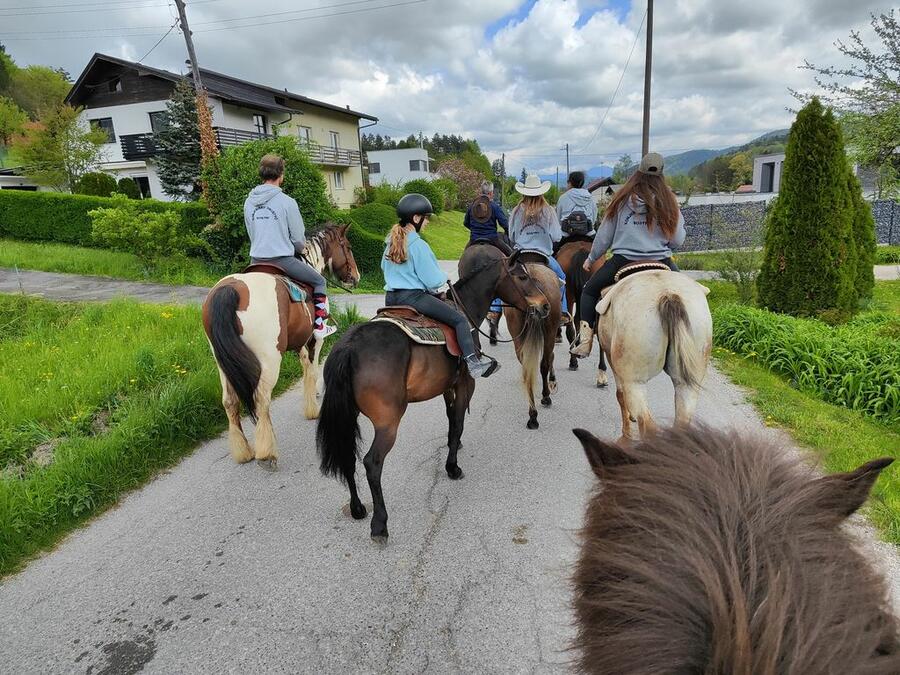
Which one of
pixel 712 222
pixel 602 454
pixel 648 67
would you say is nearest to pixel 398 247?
pixel 602 454

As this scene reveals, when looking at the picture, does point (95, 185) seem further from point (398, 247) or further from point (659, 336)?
point (659, 336)

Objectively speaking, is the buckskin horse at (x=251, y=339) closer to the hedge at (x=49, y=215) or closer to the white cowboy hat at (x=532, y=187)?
the white cowboy hat at (x=532, y=187)

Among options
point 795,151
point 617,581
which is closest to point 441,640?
point 617,581

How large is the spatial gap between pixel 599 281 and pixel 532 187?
2.21 m

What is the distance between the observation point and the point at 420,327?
11.8 feet

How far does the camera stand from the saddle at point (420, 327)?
138 inches

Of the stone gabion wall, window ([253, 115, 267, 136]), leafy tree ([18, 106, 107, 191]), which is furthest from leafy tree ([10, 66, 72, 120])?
the stone gabion wall

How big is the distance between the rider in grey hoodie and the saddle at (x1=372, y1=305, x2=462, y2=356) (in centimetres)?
173

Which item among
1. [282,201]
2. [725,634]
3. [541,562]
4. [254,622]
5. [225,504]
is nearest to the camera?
[725,634]

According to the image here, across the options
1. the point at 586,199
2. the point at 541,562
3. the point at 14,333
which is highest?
the point at 586,199

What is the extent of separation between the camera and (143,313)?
7801 mm

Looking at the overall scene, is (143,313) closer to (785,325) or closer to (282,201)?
(282,201)

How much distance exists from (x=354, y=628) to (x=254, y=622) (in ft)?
1.86

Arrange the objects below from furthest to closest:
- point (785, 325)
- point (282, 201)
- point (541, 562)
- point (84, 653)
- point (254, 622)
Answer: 1. point (785, 325)
2. point (282, 201)
3. point (541, 562)
4. point (254, 622)
5. point (84, 653)
